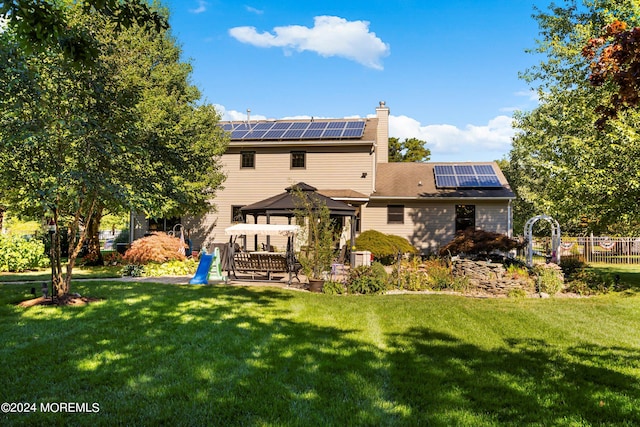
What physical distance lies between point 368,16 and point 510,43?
6.24m

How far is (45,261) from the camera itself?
56.4 feet

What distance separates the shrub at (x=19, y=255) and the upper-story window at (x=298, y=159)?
12.3 meters

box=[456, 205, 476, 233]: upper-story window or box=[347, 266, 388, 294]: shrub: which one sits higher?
box=[456, 205, 476, 233]: upper-story window

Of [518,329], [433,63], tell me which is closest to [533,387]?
[518,329]

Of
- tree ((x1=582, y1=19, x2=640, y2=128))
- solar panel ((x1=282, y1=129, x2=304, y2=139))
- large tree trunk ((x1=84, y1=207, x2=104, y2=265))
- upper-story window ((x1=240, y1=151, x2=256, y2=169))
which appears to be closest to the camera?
tree ((x1=582, y1=19, x2=640, y2=128))

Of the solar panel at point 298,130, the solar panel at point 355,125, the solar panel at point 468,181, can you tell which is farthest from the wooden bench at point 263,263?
the solar panel at point 468,181

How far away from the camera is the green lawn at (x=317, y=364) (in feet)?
12.7

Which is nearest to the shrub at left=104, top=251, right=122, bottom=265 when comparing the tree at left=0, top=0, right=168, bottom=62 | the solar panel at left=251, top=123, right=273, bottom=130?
the solar panel at left=251, top=123, right=273, bottom=130

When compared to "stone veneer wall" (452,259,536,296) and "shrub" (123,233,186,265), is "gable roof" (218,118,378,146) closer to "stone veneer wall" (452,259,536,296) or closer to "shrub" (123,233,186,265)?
"shrub" (123,233,186,265)

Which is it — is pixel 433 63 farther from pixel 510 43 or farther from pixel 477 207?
pixel 477 207

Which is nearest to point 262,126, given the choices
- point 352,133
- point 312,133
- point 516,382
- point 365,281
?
point 312,133

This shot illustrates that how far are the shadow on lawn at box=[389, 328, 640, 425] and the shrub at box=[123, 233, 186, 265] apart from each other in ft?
40.8

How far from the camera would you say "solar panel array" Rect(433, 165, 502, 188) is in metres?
22.0

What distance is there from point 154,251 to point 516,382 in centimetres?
1448
